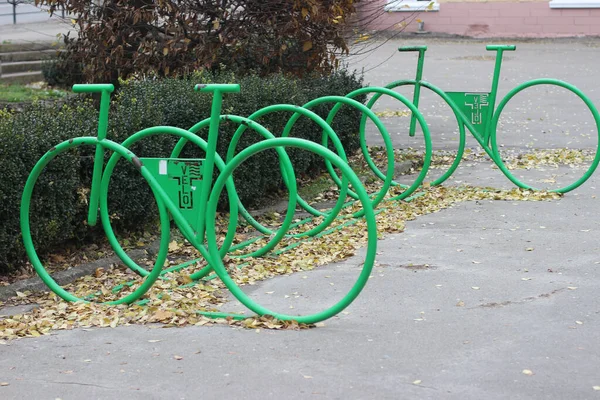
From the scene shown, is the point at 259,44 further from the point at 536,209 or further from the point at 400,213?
the point at 536,209

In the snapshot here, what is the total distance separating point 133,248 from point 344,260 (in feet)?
5.10

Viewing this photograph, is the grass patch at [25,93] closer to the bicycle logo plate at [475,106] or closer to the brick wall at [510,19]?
the bicycle logo plate at [475,106]

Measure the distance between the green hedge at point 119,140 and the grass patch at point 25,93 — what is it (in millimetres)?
5526

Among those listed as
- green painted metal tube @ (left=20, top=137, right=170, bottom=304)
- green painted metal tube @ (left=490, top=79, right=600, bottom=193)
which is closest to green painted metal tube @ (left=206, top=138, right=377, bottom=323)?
green painted metal tube @ (left=20, top=137, right=170, bottom=304)

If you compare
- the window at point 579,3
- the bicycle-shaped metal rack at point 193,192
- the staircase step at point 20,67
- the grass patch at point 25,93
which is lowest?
the grass patch at point 25,93

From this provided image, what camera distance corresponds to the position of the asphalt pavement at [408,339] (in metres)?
3.86

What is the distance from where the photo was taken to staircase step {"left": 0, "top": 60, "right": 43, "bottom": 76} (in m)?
15.9

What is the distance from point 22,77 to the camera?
15.7m

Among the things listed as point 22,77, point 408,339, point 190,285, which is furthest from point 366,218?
point 22,77

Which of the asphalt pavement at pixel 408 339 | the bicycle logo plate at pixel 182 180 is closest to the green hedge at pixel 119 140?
the bicycle logo plate at pixel 182 180

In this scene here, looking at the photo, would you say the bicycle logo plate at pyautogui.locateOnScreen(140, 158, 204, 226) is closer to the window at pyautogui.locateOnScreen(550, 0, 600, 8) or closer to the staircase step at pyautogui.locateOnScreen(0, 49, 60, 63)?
the staircase step at pyautogui.locateOnScreen(0, 49, 60, 63)

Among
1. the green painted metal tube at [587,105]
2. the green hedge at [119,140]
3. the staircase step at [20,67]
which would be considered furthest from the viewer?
the staircase step at [20,67]

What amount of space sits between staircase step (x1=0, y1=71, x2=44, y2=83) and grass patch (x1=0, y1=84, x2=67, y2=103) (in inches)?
17.9

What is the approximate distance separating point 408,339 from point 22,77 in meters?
12.8
